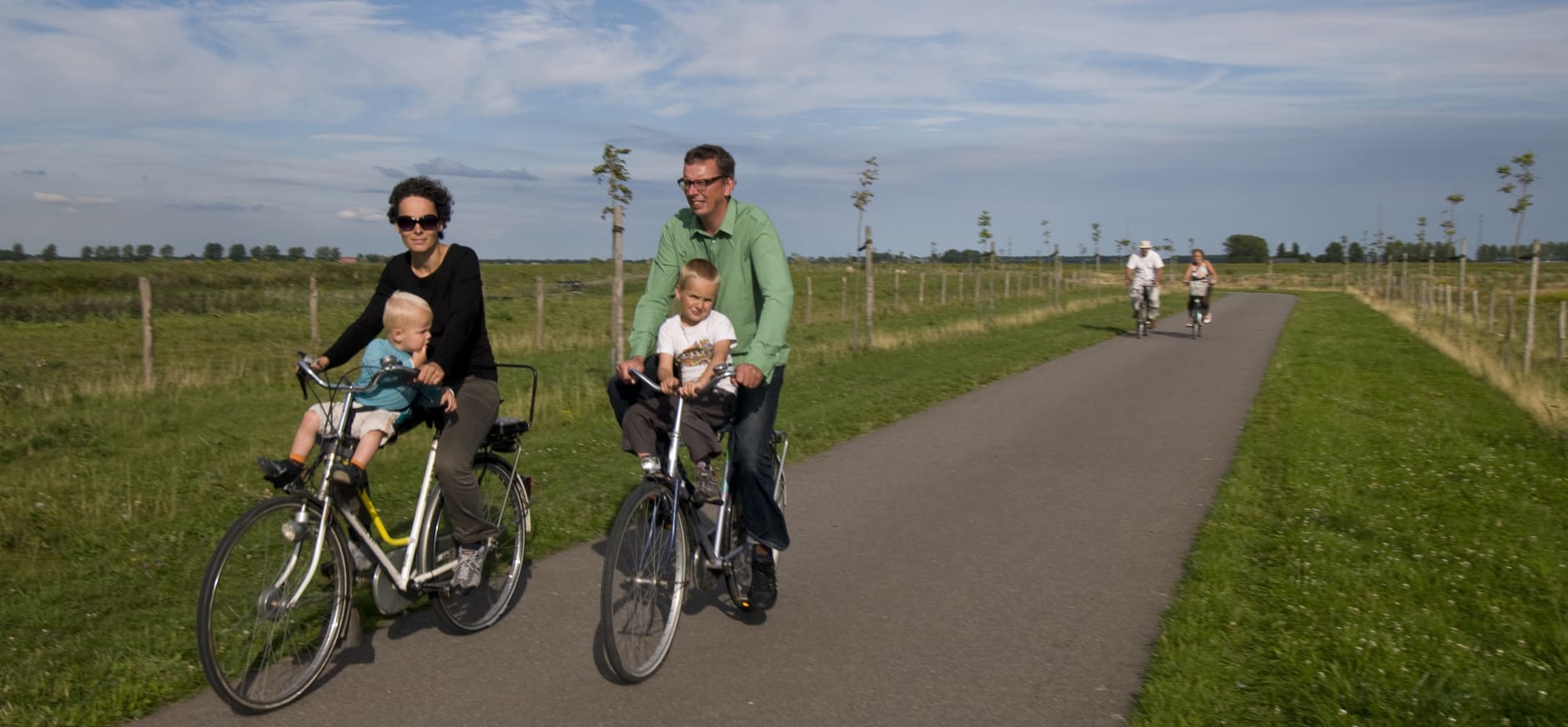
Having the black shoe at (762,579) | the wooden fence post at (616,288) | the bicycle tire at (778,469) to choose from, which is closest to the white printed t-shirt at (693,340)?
the bicycle tire at (778,469)

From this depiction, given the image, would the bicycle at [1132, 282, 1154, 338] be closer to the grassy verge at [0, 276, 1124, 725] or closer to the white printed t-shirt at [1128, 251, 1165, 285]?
the white printed t-shirt at [1128, 251, 1165, 285]

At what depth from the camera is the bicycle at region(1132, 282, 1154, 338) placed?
2300cm

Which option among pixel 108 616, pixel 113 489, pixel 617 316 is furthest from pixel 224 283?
pixel 108 616

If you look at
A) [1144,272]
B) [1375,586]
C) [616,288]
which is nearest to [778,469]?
[1375,586]

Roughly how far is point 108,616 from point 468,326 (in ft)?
7.71

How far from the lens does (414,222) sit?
4676 mm

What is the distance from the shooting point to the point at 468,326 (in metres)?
4.68

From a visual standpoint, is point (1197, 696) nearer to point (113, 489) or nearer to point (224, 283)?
point (113, 489)

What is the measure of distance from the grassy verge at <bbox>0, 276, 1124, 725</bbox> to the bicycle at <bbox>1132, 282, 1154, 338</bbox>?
15.6ft

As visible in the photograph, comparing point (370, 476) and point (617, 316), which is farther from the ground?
point (617, 316)

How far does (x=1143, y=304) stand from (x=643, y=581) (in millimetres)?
20882

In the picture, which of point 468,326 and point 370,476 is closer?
point 468,326

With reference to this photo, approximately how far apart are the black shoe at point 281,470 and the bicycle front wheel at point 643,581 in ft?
3.81

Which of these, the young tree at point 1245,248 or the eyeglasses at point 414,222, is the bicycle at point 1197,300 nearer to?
the eyeglasses at point 414,222
